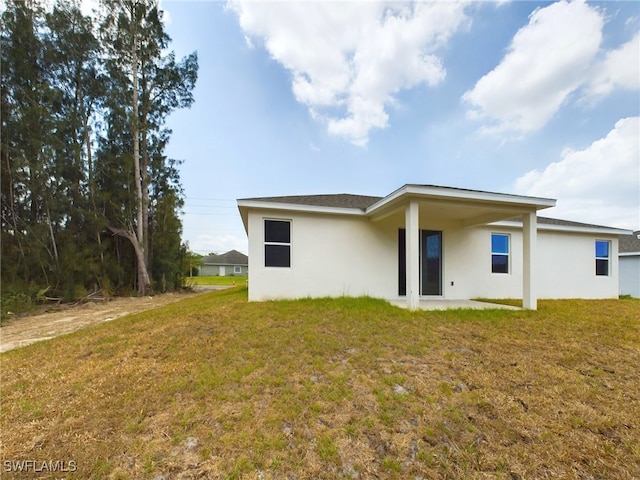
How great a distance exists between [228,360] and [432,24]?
11.1 meters

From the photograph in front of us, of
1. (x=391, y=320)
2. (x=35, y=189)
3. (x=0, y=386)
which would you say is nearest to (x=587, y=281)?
(x=391, y=320)

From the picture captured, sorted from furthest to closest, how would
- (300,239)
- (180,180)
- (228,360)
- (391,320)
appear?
(180,180) < (300,239) < (391,320) < (228,360)

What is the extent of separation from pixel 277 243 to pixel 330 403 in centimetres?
487

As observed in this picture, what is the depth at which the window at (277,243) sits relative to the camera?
709 cm

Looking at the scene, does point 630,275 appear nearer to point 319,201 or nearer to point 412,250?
point 412,250

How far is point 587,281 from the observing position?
941 cm

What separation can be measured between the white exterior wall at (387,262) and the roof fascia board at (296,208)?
20cm

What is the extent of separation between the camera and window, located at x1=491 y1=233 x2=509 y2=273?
28.6 feet

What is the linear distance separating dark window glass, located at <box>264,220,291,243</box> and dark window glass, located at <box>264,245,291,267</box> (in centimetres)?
19

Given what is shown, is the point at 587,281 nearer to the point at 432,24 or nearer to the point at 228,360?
the point at 432,24

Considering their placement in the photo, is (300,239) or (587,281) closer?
(300,239)

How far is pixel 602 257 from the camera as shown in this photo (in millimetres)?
9719

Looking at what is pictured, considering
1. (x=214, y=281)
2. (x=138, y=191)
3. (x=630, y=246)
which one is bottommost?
(x=214, y=281)

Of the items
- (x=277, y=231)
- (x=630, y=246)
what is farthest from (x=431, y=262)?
(x=630, y=246)
